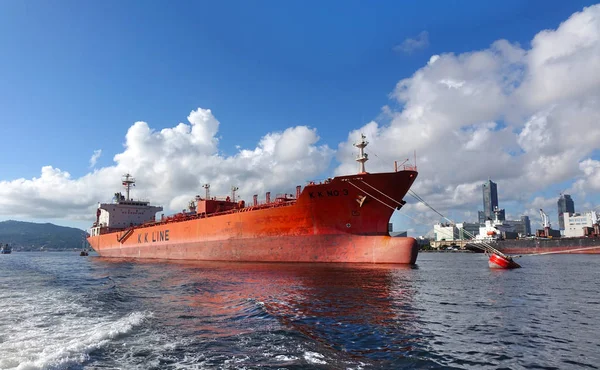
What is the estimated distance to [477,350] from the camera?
623cm

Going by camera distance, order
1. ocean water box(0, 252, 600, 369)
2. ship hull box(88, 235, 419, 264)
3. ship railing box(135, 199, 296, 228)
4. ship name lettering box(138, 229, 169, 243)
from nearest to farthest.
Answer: ocean water box(0, 252, 600, 369), ship hull box(88, 235, 419, 264), ship railing box(135, 199, 296, 228), ship name lettering box(138, 229, 169, 243)

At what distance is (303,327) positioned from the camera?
760 centimetres

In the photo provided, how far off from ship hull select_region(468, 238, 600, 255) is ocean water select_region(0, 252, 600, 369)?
50.6 m

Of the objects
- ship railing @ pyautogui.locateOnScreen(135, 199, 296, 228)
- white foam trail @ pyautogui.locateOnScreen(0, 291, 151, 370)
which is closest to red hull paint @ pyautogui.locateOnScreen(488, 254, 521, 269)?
ship railing @ pyautogui.locateOnScreen(135, 199, 296, 228)

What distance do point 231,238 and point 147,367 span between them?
2099 cm

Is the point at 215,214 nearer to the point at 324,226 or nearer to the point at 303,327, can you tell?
the point at 324,226

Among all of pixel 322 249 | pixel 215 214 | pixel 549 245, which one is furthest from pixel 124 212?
pixel 549 245

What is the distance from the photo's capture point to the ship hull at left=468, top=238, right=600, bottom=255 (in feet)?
174

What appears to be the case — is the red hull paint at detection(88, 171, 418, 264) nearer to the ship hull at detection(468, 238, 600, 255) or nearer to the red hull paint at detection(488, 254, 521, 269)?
the red hull paint at detection(488, 254, 521, 269)

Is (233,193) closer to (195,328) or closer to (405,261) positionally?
(405,261)

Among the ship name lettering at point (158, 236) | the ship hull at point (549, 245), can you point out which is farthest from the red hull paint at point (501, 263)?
the ship hull at point (549, 245)

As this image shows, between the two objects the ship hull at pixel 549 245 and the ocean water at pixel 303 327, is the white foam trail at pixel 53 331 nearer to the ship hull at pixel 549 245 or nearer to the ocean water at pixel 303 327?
the ocean water at pixel 303 327

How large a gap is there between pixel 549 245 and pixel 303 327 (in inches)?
2468

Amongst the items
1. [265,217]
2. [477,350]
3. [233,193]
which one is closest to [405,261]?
[265,217]
